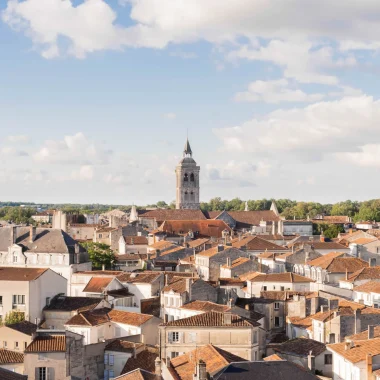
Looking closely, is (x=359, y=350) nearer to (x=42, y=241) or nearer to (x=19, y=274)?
(x=19, y=274)

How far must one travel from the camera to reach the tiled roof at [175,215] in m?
142

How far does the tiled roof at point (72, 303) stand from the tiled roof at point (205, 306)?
827cm

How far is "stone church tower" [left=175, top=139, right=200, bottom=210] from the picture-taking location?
172250 mm

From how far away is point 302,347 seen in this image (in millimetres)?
47750

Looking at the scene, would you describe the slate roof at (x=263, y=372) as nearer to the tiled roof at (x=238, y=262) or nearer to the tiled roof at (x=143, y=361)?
the tiled roof at (x=143, y=361)

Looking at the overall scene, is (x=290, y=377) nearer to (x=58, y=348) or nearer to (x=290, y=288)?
(x=58, y=348)

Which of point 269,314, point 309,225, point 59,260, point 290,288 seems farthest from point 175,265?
point 309,225

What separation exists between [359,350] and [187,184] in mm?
132215

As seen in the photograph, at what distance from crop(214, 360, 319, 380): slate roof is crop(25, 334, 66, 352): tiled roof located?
12.9m

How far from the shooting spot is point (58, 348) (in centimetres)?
4488

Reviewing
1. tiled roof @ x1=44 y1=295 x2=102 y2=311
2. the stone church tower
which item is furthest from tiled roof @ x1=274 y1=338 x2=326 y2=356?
the stone church tower

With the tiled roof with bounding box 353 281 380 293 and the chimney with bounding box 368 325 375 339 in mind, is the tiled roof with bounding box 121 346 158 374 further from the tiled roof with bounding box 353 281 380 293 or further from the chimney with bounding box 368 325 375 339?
the tiled roof with bounding box 353 281 380 293

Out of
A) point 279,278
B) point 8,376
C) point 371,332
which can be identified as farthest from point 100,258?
point 8,376

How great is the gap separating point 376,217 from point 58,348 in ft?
517
